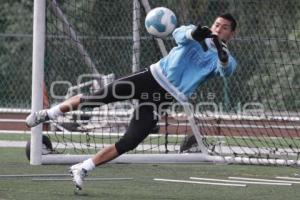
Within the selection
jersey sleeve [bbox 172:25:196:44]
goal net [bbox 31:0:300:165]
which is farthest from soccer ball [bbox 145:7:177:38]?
goal net [bbox 31:0:300:165]

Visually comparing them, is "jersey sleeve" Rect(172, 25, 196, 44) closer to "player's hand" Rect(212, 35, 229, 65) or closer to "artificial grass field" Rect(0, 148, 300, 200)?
"player's hand" Rect(212, 35, 229, 65)

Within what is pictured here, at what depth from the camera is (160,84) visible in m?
9.23

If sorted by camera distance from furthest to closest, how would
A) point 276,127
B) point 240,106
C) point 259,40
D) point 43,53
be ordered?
point 240,106 < point 276,127 < point 259,40 < point 43,53

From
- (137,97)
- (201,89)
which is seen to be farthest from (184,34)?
(201,89)

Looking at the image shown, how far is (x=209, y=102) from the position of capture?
679 inches

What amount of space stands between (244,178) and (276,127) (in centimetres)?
581

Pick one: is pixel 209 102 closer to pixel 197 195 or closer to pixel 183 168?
pixel 183 168

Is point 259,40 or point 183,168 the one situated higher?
point 259,40

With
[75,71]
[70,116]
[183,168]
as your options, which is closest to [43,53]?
[183,168]

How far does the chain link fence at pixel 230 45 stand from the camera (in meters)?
13.9

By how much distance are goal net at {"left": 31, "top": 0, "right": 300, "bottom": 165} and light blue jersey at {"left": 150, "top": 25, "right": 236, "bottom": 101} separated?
2.86 metres

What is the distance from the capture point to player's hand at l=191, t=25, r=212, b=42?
901 centimetres

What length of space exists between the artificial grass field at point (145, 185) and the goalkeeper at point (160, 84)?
33cm

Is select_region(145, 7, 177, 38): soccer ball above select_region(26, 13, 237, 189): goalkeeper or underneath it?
above
